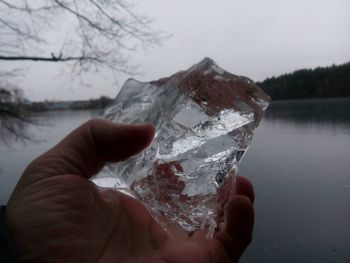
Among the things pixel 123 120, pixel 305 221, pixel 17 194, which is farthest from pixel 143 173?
pixel 305 221

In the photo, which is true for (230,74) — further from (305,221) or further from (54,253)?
(305,221)

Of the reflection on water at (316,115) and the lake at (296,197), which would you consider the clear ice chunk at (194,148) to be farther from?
the reflection on water at (316,115)

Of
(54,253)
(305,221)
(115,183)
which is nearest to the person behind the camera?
(54,253)

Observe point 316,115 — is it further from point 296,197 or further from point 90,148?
point 90,148

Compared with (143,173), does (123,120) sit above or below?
above

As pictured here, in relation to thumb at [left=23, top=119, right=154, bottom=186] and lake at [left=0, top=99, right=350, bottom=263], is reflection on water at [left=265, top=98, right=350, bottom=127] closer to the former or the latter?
lake at [left=0, top=99, right=350, bottom=263]

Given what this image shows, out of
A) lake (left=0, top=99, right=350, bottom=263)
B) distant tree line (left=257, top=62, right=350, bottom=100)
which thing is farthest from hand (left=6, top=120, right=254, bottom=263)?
distant tree line (left=257, top=62, right=350, bottom=100)
